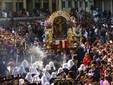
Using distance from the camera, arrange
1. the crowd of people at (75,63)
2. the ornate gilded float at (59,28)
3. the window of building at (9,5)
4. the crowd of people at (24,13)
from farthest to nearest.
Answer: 1. the window of building at (9,5)
2. the crowd of people at (24,13)
3. the ornate gilded float at (59,28)
4. the crowd of people at (75,63)

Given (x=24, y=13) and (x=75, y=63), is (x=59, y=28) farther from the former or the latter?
(x=24, y=13)

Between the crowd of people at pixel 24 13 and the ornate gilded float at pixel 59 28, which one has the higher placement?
the ornate gilded float at pixel 59 28

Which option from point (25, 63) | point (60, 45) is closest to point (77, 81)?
point (25, 63)

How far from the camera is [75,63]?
96.7 feet

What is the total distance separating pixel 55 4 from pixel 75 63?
26751mm

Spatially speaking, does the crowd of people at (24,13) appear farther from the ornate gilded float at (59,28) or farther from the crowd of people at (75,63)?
the ornate gilded float at (59,28)

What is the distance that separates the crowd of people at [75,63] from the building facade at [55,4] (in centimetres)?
1066

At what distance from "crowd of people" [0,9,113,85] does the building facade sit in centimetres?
1066

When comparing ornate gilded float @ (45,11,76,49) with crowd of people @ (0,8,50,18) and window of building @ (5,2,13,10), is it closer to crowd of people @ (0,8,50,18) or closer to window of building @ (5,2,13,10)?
crowd of people @ (0,8,50,18)

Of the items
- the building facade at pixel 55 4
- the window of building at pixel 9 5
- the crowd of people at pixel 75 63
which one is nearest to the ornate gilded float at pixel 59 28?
the crowd of people at pixel 75 63

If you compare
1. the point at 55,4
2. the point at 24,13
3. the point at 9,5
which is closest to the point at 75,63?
the point at 24,13

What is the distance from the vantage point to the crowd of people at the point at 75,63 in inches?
1030

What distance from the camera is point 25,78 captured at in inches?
1049

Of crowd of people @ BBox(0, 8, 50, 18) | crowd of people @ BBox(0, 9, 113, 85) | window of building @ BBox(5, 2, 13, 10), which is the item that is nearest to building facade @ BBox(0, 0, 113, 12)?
window of building @ BBox(5, 2, 13, 10)
